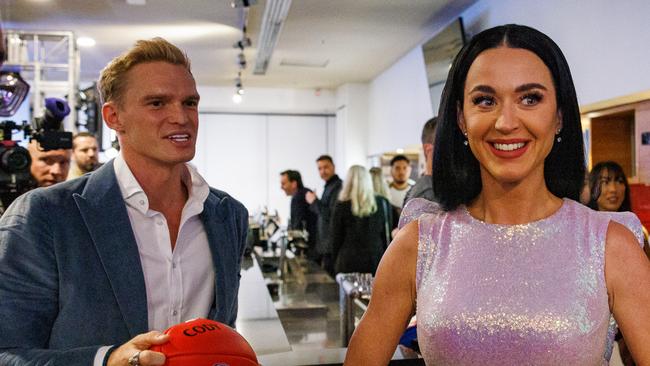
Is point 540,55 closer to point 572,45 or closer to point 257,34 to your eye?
point 572,45

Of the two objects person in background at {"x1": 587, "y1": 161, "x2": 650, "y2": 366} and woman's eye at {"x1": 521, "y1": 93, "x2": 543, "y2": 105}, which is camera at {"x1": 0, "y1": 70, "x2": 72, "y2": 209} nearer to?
woman's eye at {"x1": 521, "y1": 93, "x2": 543, "y2": 105}

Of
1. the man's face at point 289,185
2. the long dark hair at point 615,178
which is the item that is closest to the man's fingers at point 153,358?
the long dark hair at point 615,178

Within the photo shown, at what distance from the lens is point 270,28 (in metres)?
7.05

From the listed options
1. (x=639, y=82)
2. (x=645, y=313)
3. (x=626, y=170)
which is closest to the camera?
(x=645, y=313)

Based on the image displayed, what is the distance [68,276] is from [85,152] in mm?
3354

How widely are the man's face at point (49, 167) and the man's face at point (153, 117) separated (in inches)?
87.9

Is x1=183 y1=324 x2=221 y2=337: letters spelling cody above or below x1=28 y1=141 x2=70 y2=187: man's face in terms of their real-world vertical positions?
below

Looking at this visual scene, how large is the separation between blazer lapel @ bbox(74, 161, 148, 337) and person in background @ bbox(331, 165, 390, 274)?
3580 millimetres

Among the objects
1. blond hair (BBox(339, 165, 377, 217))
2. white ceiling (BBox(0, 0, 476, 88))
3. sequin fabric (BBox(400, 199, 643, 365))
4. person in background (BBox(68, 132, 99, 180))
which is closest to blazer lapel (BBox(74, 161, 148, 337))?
sequin fabric (BBox(400, 199, 643, 365))

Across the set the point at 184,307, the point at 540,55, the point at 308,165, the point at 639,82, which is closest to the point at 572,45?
the point at 639,82

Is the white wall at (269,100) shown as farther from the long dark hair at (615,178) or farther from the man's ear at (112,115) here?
the man's ear at (112,115)

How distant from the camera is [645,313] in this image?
1.15 meters

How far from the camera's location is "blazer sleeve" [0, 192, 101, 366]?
1.28 m

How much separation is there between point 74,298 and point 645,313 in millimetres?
1176
